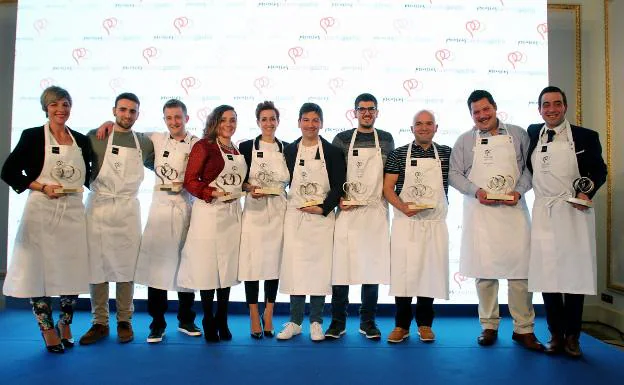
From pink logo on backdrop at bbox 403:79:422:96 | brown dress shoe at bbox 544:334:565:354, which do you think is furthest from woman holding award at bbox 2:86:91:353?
brown dress shoe at bbox 544:334:565:354

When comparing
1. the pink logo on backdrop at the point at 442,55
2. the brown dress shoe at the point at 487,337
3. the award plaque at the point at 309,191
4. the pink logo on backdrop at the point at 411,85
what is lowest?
the brown dress shoe at the point at 487,337

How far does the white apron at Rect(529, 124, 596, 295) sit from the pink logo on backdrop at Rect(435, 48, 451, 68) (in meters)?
1.70

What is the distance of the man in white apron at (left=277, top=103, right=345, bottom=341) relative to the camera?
353 cm

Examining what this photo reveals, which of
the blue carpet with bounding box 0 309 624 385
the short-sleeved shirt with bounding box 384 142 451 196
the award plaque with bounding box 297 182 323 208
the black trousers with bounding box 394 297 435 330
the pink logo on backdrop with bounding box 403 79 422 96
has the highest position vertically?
the pink logo on backdrop with bounding box 403 79 422 96

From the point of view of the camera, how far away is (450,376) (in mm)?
2824

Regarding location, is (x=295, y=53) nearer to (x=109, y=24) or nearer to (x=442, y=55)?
(x=442, y=55)

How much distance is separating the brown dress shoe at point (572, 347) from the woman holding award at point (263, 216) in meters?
2.23

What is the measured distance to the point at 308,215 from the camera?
3.56m

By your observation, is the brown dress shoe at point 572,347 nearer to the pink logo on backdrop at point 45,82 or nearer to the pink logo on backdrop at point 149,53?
the pink logo on backdrop at point 149,53

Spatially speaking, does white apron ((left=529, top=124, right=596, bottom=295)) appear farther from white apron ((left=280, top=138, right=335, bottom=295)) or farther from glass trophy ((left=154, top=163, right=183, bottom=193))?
glass trophy ((left=154, top=163, right=183, bottom=193))

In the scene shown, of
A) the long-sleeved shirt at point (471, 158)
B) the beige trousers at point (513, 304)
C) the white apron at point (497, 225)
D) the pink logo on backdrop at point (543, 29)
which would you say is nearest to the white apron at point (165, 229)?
the long-sleeved shirt at point (471, 158)

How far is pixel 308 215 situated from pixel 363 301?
0.87m

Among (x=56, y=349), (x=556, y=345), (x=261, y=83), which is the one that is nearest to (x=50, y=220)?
(x=56, y=349)

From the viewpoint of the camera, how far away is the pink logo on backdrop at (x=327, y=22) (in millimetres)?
4715
